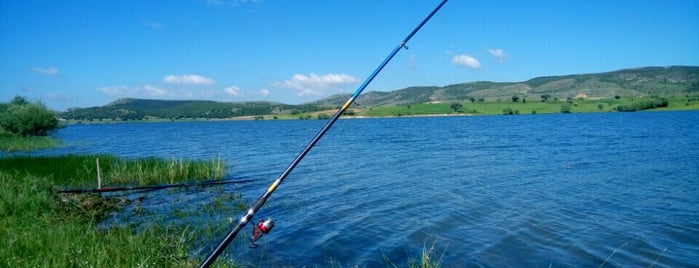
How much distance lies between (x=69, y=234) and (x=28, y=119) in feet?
213

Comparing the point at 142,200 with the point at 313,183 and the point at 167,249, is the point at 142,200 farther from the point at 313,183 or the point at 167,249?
the point at 167,249

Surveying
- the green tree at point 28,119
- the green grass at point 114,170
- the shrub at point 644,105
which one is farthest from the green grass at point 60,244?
the shrub at point 644,105

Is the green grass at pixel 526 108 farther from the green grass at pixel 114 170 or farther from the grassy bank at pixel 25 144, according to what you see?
the green grass at pixel 114 170

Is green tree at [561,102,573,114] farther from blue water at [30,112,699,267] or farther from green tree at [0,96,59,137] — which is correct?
green tree at [0,96,59,137]

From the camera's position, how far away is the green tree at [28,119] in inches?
2383

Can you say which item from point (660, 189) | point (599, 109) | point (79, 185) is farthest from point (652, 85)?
point (79, 185)

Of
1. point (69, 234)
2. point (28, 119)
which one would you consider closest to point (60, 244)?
point (69, 234)

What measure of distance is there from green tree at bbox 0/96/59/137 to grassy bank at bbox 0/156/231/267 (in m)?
47.7

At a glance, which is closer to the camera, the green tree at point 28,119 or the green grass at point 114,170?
the green grass at point 114,170

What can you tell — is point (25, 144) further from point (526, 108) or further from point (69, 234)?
point (526, 108)

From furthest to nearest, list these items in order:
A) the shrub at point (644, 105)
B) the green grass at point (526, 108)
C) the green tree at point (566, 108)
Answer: the green tree at point (566, 108) < the green grass at point (526, 108) < the shrub at point (644, 105)

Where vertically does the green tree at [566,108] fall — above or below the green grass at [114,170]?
above

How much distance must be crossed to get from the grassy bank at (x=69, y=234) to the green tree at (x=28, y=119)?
1878 inches

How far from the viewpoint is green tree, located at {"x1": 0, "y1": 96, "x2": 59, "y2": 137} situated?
60.5 metres
